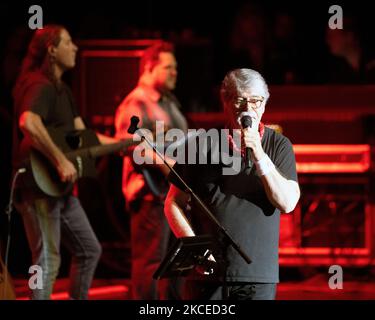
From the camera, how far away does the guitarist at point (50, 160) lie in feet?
20.9

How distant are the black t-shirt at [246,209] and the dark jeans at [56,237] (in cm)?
206

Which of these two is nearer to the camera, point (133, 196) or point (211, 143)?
point (211, 143)

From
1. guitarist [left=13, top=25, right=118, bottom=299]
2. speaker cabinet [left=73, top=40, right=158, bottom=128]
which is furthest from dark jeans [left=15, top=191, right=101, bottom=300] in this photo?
speaker cabinet [left=73, top=40, right=158, bottom=128]

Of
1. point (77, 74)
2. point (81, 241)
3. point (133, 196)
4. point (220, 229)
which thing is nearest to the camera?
point (220, 229)

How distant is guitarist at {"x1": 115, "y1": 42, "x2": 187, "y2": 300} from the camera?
6918 mm

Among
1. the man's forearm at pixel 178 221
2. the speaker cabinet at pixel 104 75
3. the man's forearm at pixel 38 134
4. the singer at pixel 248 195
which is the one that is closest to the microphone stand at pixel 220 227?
the singer at pixel 248 195

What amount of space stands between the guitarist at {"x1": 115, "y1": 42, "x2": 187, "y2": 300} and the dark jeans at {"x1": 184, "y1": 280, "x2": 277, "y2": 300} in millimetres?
2488

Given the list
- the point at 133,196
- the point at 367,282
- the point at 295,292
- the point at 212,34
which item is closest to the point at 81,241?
the point at 133,196

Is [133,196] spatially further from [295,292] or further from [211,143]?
[211,143]

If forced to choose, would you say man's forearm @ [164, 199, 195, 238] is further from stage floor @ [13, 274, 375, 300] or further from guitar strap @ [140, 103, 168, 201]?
stage floor @ [13, 274, 375, 300]

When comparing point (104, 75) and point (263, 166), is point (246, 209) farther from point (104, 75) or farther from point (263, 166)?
point (104, 75)

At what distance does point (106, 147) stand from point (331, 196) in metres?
2.28

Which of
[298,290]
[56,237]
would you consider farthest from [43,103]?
[298,290]

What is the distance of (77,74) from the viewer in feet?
27.9
